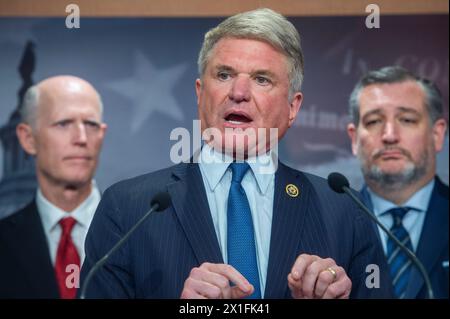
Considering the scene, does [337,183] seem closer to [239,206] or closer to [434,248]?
[239,206]

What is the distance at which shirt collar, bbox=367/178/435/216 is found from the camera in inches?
130

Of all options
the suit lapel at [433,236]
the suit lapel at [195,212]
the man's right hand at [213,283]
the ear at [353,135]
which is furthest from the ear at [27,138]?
the suit lapel at [433,236]

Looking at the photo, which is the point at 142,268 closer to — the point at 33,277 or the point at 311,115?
the point at 33,277

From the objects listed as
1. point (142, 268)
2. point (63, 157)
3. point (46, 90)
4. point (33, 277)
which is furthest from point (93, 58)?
point (142, 268)

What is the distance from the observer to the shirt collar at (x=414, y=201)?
331 cm

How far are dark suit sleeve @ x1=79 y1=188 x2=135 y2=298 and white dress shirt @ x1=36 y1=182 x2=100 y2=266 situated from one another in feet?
1.98

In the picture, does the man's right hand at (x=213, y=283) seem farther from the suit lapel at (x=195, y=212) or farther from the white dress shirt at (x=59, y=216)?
the white dress shirt at (x=59, y=216)

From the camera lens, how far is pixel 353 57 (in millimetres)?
3389

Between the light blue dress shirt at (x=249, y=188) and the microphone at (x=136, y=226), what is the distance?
22 centimetres

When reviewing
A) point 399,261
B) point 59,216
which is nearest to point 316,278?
point 399,261

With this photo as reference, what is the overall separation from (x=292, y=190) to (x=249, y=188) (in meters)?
0.15

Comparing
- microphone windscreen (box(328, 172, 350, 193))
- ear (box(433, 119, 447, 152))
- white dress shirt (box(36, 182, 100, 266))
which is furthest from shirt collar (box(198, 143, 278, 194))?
ear (box(433, 119, 447, 152))
